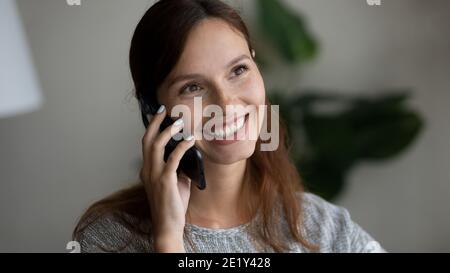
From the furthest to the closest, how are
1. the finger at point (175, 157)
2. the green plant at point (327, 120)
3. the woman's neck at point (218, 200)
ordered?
1. the green plant at point (327, 120)
2. the woman's neck at point (218, 200)
3. the finger at point (175, 157)

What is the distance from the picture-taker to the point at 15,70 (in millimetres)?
741

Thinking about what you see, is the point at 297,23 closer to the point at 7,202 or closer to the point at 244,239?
the point at 244,239

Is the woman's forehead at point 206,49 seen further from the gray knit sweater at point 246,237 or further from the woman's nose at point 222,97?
the gray knit sweater at point 246,237

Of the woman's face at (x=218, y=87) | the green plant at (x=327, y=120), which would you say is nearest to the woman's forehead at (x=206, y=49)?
the woman's face at (x=218, y=87)

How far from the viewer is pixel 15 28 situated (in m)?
0.73

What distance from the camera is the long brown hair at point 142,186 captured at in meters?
0.70

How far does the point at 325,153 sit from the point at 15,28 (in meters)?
→ 0.56

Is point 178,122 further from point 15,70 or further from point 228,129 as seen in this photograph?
point 15,70

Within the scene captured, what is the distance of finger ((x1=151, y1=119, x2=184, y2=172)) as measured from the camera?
0.68m

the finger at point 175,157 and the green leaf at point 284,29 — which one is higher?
the green leaf at point 284,29

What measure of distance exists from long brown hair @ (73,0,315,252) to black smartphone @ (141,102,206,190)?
0.02 meters

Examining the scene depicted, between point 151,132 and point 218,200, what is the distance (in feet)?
0.60

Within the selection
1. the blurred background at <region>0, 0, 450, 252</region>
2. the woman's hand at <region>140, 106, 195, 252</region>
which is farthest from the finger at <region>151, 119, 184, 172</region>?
the blurred background at <region>0, 0, 450, 252</region>

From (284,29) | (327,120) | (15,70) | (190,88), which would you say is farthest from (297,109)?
(15,70)
